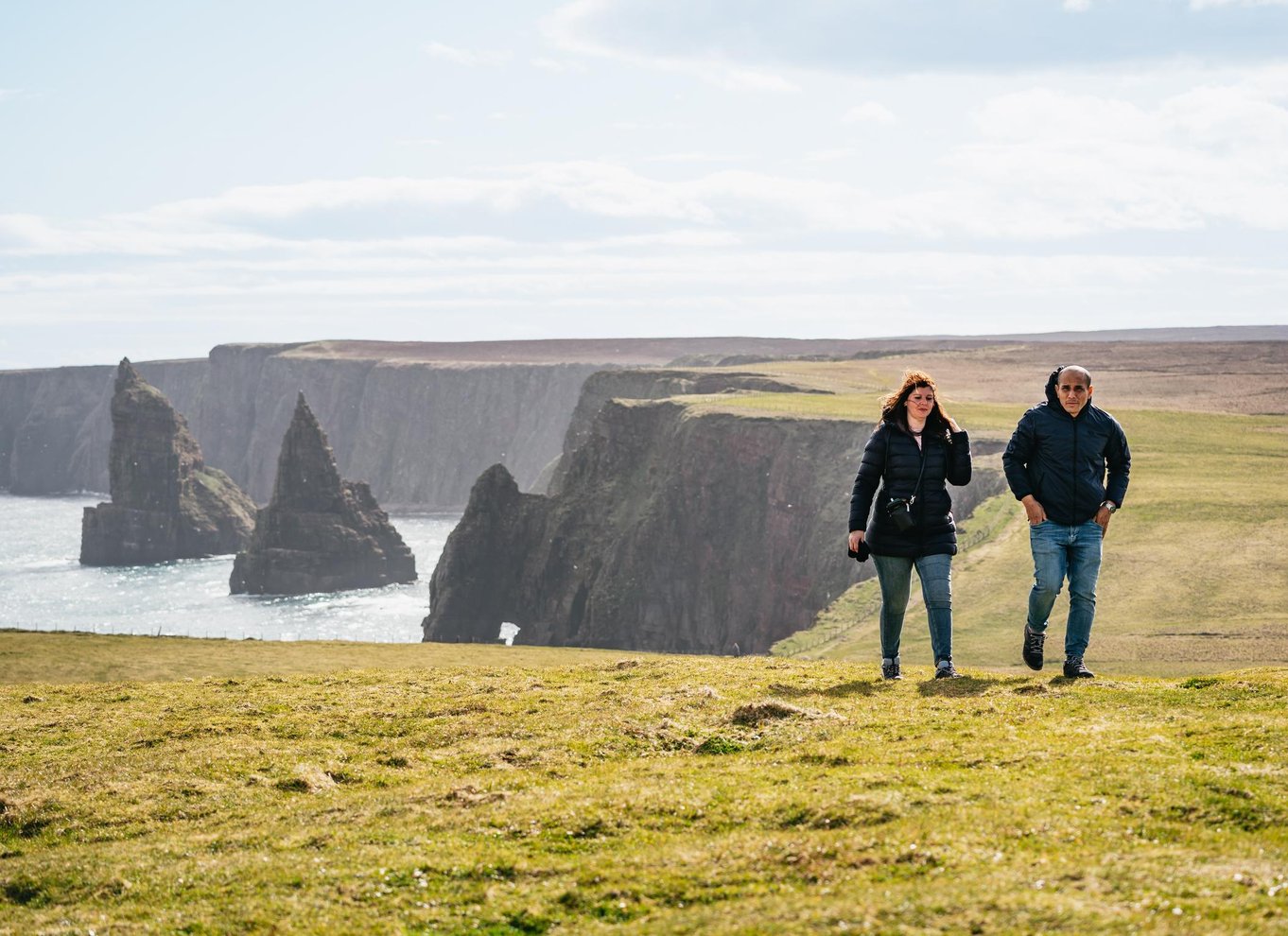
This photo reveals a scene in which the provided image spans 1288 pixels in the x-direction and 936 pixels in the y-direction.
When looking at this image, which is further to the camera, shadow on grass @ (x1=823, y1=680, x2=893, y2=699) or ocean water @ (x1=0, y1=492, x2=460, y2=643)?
ocean water @ (x1=0, y1=492, x2=460, y2=643)

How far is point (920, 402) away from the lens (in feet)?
62.0

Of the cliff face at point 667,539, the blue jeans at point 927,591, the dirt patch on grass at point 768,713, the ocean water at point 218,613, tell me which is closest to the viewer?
the dirt patch on grass at point 768,713

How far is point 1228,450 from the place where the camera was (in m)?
82.1

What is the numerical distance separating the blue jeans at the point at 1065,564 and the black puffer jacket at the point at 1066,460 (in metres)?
0.18

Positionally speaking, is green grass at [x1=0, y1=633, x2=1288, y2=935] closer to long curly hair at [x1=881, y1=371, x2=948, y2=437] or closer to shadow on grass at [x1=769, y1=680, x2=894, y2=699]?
shadow on grass at [x1=769, y1=680, x2=894, y2=699]

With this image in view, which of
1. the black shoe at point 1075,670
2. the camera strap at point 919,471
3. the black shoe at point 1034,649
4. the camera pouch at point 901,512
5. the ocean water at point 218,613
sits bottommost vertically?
the ocean water at point 218,613

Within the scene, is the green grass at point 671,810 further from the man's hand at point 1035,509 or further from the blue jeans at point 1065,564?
the man's hand at point 1035,509

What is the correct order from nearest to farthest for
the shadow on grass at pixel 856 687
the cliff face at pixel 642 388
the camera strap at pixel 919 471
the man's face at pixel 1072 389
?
the man's face at pixel 1072 389, the shadow on grass at pixel 856 687, the camera strap at pixel 919 471, the cliff face at pixel 642 388

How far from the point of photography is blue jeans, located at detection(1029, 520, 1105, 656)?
19000mm

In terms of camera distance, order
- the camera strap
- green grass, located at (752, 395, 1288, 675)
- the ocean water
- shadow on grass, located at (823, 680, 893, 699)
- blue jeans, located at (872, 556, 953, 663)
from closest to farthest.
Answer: shadow on grass, located at (823, 680, 893, 699) → the camera strap → blue jeans, located at (872, 556, 953, 663) → green grass, located at (752, 395, 1288, 675) → the ocean water

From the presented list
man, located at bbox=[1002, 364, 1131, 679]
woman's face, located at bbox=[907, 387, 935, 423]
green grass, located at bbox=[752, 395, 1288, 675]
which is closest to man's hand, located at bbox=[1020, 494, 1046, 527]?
man, located at bbox=[1002, 364, 1131, 679]

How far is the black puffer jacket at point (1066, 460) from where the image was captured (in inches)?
742

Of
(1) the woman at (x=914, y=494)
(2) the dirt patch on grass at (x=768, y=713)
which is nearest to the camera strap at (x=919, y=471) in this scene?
(1) the woman at (x=914, y=494)

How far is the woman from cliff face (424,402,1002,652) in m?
59.6
